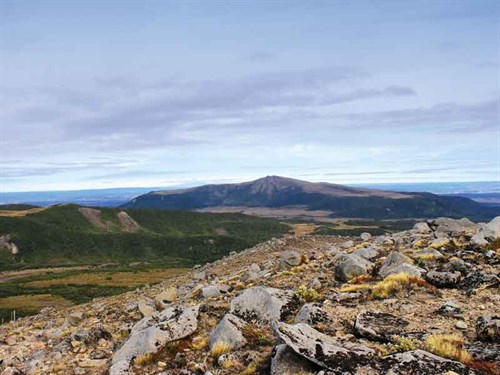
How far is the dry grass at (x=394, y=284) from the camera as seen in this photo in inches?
727

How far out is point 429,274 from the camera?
19.7 m

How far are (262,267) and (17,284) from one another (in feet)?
468

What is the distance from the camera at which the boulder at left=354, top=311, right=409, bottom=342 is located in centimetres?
1345

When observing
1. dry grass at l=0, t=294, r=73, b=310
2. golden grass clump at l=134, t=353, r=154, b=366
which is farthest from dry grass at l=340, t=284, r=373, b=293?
dry grass at l=0, t=294, r=73, b=310

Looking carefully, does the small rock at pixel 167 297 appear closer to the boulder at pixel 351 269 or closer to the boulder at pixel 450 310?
the boulder at pixel 351 269

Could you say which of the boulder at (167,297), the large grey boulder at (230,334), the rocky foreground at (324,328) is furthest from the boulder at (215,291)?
the large grey boulder at (230,334)

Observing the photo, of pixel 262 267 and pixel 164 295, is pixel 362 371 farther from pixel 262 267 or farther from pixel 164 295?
pixel 262 267

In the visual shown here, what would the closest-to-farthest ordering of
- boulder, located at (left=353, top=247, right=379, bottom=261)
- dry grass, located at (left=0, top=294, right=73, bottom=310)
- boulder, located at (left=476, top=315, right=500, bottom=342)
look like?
boulder, located at (left=476, top=315, right=500, bottom=342) < boulder, located at (left=353, top=247, right=379, bottom=261) < dry grass, located at (left=0, top=294, right=73, bottom=310)

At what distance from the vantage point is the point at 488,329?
12719mm

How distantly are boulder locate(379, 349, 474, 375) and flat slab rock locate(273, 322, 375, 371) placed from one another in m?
0.60

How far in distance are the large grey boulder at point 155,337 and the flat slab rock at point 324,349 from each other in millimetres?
5474

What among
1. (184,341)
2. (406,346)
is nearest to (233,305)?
(184,341)

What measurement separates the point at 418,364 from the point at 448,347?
1.69 metres

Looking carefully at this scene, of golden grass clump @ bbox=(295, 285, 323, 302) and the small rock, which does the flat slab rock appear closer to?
golden grass clump @ bbox=(295, 285, 323, 302)
